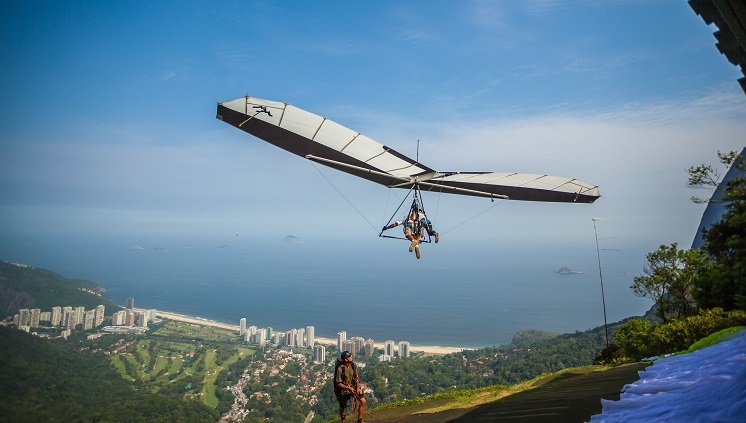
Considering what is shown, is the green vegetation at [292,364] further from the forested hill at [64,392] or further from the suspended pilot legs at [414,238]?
the suspended pilot legs at [414,238]

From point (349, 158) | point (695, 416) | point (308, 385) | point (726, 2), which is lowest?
point (308, 385)

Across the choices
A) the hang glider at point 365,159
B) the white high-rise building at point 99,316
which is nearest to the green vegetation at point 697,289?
the hang glider at point 365,159

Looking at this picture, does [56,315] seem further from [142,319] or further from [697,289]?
[697,289]

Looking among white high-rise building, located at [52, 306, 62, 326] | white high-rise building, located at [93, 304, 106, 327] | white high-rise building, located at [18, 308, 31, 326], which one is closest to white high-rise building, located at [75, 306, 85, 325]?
white high-rise building, located at [52, 306, 62, 326]

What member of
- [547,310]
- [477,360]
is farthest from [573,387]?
[547,310]

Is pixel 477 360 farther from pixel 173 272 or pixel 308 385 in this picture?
pixel 173 272

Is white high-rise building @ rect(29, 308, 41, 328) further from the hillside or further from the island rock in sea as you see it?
the island rock in sea
